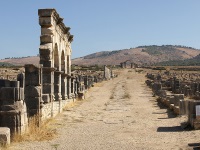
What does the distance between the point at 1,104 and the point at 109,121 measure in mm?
5750

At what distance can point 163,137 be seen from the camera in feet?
35.5

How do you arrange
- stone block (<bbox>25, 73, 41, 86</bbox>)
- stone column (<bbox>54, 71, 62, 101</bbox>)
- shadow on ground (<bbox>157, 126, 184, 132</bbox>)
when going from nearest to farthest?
1. shadow on ground (<bbox>157, 126, 184, 132</bbox>)
2. stone block (<bbox>25, 73, 41, 86</bbox>)
3. stone column (<bbox>54, 71, 62, 101</bbox>)

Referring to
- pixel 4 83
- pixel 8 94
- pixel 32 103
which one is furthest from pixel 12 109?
pixel 32 103

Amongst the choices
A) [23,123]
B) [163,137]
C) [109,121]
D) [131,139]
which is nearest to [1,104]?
[23,123]

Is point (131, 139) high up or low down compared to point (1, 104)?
down

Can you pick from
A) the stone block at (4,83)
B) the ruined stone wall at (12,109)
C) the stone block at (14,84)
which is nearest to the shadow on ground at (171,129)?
the ruined stone wall at (12,109)

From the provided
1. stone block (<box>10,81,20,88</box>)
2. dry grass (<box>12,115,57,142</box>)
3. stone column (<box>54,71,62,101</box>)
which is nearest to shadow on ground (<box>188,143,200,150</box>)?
dry grass (<box>12,115,57,142</box>)

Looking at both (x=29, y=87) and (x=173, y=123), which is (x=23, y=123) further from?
(x=173, y=123)

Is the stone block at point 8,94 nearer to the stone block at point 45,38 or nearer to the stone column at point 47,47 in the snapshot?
the stone column at point 47,47

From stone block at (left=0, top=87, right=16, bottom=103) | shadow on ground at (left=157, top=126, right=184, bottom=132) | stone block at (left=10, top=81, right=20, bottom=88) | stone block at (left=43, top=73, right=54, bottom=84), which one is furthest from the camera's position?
stone block at (left=43, top=73, right=54, bottom=84)

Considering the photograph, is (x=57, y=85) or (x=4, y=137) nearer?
(x=4, y=137)

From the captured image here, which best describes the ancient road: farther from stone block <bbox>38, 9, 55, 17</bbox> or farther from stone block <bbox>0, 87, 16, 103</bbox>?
stone block <bbox>38, 9, 55, 17</bbox>

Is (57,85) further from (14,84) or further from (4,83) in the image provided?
(14,84)

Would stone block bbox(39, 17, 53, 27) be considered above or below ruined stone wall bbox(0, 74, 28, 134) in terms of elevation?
above
